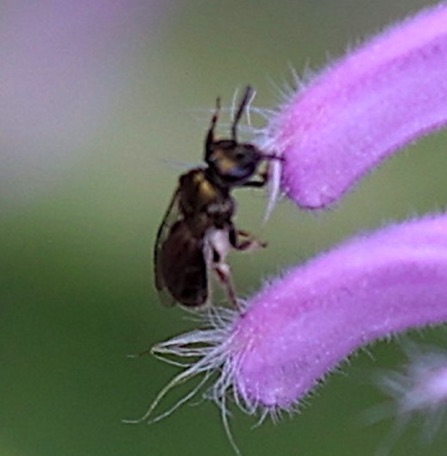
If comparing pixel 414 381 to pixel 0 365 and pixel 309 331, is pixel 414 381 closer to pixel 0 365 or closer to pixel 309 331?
pixel 309 331

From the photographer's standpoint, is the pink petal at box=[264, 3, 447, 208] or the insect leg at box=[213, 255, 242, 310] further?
the insect leg at box=[213, 255, 242, 310]

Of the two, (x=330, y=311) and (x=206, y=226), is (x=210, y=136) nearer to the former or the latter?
(x=206, y=226)

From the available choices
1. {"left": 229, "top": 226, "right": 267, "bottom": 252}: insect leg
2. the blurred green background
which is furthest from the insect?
the blurred green background

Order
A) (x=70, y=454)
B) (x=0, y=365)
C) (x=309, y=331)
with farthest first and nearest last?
(x=0, y=365), (x=70, y=454), (x=309, y=331)

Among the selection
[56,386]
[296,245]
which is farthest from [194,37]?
[56,386]

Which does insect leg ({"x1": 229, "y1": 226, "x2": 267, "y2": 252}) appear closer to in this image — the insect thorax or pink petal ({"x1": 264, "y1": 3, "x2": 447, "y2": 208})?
the insect thorax

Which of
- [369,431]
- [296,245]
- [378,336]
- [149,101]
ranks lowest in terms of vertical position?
[378,336]

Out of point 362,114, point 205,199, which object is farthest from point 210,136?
point 362,114
